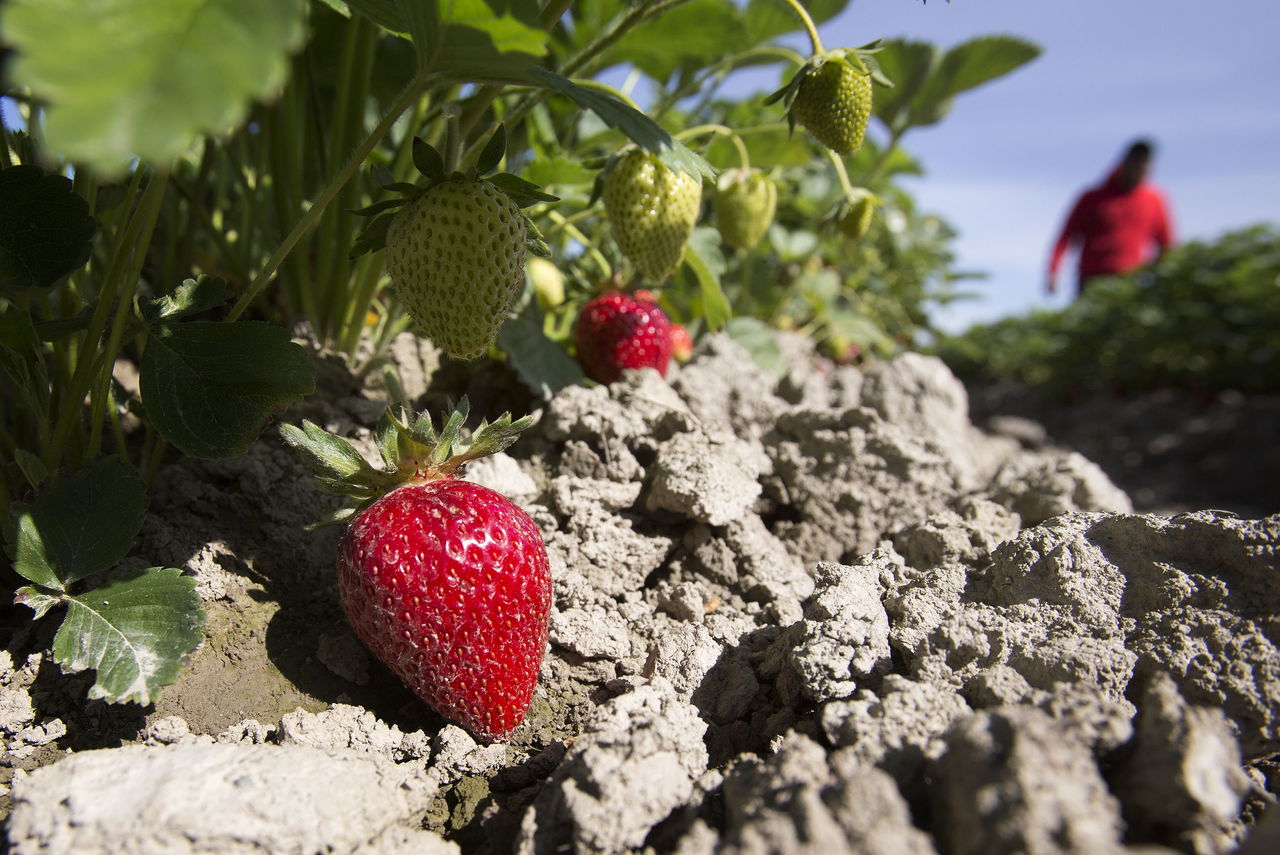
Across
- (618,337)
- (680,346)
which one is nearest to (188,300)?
(618,337)

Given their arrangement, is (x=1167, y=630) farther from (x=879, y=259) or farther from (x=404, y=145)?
(x=879, y=259)

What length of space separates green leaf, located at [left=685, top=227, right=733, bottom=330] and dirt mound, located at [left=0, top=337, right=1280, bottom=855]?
0.83ft

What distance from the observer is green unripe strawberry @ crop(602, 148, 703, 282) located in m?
1.32

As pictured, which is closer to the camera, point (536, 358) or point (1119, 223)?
point (536, 358)

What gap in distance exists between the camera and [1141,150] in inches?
256

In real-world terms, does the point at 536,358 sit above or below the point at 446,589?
above

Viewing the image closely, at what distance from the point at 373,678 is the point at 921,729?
2.17 feet

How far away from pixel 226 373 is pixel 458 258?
0.31 m

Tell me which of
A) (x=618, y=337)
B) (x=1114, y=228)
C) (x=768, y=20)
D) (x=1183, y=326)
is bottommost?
(x=618, y=337)

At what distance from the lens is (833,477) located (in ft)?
4.89

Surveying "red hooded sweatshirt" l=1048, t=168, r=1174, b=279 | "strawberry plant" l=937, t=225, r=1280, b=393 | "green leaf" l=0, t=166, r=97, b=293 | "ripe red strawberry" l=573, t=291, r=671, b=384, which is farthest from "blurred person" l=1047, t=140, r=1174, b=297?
"green leaf" l=0, t=166, r=97, b=293

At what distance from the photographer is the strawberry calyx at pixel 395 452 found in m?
1.01

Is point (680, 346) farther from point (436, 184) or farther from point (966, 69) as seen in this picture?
point (966, 69)

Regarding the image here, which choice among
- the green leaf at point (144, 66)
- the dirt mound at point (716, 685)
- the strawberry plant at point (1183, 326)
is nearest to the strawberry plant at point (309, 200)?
the green leaf at point (144, 66)
